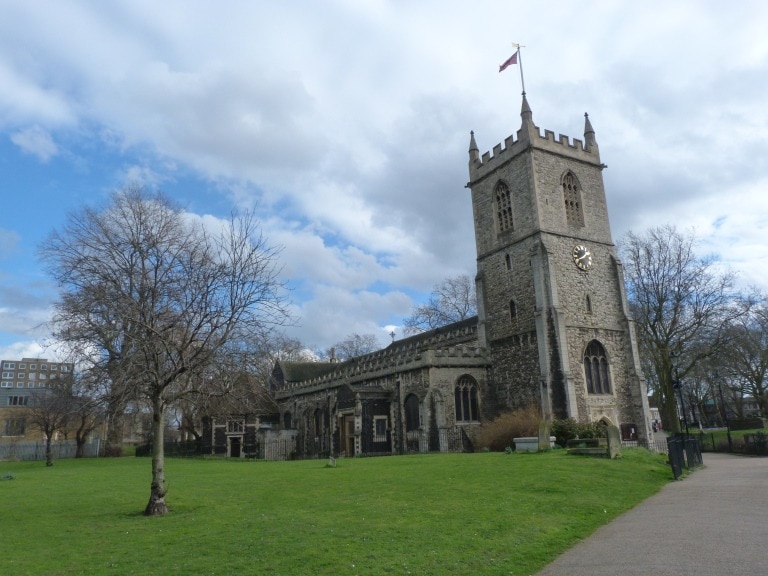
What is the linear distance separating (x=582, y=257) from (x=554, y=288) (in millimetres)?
3772

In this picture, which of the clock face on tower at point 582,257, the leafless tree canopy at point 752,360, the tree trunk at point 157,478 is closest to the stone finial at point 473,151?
the clock face on tower at point 582,257

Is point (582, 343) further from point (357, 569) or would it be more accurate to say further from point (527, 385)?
point (357, 569)

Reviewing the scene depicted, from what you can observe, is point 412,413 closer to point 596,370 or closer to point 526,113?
point 596,370

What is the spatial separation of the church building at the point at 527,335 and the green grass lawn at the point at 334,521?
48.6 feet

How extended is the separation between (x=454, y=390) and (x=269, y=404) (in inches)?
970

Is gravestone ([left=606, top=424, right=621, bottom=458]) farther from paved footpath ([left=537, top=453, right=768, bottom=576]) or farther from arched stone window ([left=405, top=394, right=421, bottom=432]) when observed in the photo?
arched stone window ([left=405, top=394, right=421, bottom=432])

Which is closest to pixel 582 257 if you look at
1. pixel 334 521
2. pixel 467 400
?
pixel 467 400

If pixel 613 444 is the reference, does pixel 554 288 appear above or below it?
above

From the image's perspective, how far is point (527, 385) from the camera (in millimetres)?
33312

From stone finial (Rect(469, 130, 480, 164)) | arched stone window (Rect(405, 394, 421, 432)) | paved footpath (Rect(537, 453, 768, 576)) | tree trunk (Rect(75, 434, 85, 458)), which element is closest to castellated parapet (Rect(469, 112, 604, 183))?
stone finial (Rect(469, 130, 480, 164))

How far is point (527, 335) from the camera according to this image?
3406 centimetres

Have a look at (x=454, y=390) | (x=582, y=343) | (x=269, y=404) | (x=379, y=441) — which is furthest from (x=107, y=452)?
(x=582, y=343)

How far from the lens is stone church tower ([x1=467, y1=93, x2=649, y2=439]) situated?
32719 millimetres

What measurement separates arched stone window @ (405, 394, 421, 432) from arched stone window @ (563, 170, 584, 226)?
48.7ft
